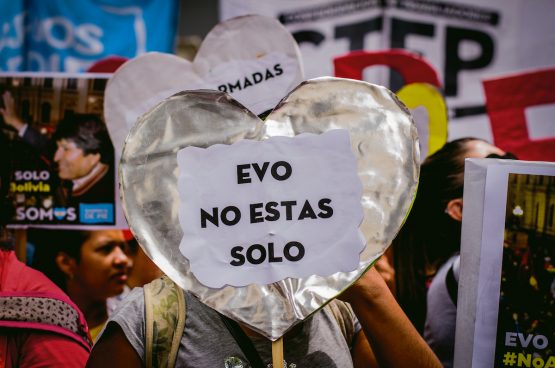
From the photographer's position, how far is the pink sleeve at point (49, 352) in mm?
726

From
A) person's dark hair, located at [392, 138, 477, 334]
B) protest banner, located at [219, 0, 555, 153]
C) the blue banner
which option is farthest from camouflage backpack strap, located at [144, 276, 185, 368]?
the blue banner

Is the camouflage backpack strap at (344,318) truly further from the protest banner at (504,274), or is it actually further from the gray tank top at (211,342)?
the protest banner at (504,274)

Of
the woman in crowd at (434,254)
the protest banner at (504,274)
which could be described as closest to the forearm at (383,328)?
the protest banner at (504,274)

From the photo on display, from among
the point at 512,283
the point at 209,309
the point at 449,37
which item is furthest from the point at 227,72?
the point at 449,37

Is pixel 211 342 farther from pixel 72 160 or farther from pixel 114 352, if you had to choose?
pixel 72 160

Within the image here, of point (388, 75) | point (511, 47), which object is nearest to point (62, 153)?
point (388, 75)

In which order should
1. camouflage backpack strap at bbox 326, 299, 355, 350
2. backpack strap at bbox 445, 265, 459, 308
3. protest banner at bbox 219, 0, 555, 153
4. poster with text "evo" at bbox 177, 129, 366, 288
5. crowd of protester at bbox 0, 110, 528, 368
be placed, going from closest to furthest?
poster with text "evo" at bbox 177, 129, 366, 288
crowd of protester at bbox 0, 110, 528, 368
camouflage backpack strap at bbox 326, 299, 355, 350
backpack strap at bbox 445, 265, 459, 308
protest banner at bbox 219, 0, 555, 153

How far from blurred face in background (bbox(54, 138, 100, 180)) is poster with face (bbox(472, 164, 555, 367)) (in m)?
1.01

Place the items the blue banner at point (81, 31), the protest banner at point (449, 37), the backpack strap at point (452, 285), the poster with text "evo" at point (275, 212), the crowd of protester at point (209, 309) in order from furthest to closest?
the blue banner at point (81, 31), the protest banner at point (449, 37), the backpack strap at point (452, 285), the crowd of protester at point (209, 309), the poster with text "evo" at point (275, 212)

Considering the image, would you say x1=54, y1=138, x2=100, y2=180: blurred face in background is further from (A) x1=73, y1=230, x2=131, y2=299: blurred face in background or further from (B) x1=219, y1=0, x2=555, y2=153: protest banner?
(B) x1=219, y1=0, x2=555, y2=153: protest banner

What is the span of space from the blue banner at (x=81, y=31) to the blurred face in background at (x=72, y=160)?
1097mm

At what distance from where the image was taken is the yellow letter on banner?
1130 millimetres

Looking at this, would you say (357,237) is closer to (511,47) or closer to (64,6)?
(511,47)

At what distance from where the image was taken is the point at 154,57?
Answer: 37.0 inches
